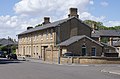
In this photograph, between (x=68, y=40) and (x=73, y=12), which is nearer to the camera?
(x=68, y=40)

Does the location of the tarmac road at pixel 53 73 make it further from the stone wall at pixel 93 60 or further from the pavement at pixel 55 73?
the stone wall at pixel 93 60

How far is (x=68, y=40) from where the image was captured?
60.7 meters

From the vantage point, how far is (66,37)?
62.8 m

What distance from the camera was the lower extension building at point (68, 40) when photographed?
57.0 metres

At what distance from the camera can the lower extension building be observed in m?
57.0

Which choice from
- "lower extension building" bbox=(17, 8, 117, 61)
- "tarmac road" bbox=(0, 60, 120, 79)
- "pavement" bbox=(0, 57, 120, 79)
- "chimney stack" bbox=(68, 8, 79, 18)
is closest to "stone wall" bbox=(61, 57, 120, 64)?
"lower extension building" bbox=(17, 8, 117, 61)

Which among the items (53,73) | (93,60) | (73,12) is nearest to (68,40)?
(73,12)

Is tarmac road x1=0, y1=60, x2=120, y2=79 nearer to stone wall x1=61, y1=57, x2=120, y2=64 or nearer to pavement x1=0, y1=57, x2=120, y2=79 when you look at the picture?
pavement x1=0, y1=57, x2=120, y2=79

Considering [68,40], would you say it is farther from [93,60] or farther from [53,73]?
[53,73]

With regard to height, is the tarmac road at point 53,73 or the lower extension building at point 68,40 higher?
the lower extension building at point 68,40

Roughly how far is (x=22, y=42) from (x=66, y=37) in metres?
29.6

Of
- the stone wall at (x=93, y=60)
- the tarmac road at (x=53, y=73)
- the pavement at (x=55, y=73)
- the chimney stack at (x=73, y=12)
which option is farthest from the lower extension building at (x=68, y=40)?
the tarmac road at (x=53, y=73)

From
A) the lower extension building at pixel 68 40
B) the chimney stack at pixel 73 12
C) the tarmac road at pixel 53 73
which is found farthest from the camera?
the chimney stack at pixel 73 12

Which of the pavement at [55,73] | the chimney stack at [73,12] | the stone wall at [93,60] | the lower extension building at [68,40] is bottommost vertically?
the pavement at [55,73]
